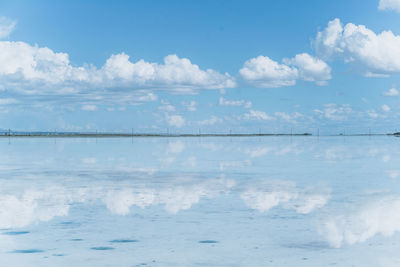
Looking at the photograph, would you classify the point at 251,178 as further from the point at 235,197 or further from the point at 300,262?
the point at 300,262

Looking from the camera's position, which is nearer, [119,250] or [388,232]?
[119,250]

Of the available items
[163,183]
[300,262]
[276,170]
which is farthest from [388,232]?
[276,170]

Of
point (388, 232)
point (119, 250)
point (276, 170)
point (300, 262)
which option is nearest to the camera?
point (300, 262)

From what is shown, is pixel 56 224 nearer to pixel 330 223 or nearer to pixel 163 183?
pixel 330 223

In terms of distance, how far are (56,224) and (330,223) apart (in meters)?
5.42

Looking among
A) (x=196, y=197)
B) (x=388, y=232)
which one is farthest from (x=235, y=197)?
(x=388, y=232)

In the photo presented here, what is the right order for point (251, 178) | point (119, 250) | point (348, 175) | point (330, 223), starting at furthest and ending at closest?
point (348, 175), point (251, 178), point (330, 223), point (119, 250)

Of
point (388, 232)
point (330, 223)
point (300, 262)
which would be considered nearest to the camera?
point (300, 262)

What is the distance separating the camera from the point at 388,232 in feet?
29.8

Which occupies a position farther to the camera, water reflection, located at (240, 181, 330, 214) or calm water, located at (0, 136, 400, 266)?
water reflection, located at (240, 181, 330, 214)

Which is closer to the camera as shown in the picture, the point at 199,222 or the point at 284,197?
the point at 199,222

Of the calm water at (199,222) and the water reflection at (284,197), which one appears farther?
the water reflection at (284,197)

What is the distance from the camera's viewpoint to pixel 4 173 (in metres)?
20.8

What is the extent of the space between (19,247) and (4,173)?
13.8m
